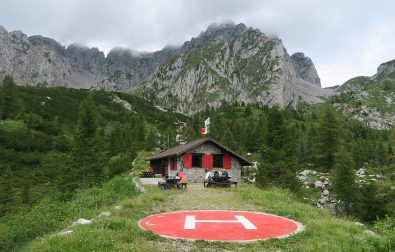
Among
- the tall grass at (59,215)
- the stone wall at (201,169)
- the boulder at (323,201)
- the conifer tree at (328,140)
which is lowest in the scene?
the boulder at (323,201)

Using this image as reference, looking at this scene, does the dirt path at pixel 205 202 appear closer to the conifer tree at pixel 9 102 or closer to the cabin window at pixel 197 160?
the cabin window at pixel 197 160

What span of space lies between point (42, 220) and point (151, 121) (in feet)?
443

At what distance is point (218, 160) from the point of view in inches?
1635

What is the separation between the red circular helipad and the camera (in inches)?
465

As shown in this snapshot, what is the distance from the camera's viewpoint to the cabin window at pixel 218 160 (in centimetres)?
4138

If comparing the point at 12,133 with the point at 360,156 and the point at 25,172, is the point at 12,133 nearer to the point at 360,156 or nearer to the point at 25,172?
the point at 25,172

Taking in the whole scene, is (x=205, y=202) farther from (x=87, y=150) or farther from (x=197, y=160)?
(x=87, y=150)

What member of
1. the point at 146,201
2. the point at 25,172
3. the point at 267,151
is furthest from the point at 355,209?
the point at 25,172

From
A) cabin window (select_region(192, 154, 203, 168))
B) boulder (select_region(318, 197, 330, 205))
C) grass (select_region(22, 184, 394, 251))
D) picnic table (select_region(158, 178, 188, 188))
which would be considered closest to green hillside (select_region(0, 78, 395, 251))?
grass (select_region(22, 184, 394, 251))

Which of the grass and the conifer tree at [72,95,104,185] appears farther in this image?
the conifer tree at [72,95,104,185]

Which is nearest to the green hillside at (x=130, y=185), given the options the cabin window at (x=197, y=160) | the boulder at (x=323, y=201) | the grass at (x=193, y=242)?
the grass at (x=193, y=242)

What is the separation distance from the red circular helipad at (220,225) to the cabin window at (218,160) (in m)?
23.9

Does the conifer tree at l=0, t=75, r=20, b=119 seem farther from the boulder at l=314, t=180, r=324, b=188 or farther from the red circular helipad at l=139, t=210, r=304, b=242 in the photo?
the red circular helipad at l=139, t=210, r=304, b=242

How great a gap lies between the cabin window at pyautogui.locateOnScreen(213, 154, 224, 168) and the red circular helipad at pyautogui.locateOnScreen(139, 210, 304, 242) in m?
23.9
